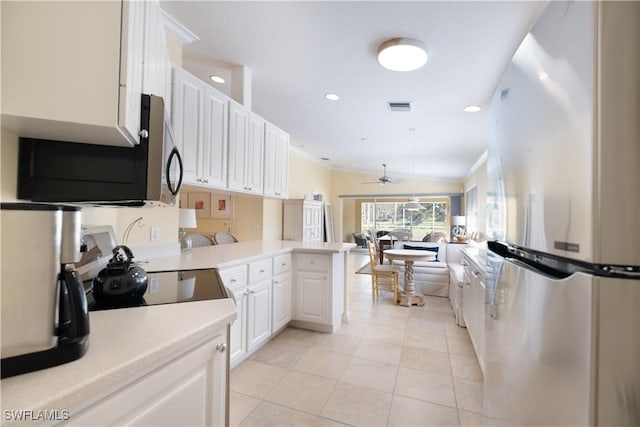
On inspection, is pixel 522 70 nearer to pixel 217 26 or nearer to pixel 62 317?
pixel 62 317

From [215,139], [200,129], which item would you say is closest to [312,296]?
[215,139]

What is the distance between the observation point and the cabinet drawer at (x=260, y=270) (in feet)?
7.85

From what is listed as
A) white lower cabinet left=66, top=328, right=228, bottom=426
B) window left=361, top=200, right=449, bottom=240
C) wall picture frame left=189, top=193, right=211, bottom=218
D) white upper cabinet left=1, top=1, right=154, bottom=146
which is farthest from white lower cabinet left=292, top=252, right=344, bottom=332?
window left=361, top=200, right=449, bottom=240

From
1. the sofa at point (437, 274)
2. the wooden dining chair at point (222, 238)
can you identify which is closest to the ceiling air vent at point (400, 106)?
the sofa at point (437, 274)

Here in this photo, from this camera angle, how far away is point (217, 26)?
2.03 m

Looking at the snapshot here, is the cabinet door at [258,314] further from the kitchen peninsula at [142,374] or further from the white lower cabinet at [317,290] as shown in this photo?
the kitchen peninsula at [142,374]

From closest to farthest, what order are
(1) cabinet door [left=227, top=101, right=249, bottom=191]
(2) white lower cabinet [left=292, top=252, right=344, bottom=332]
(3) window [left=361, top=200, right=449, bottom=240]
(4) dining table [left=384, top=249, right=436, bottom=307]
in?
(1) cabinet door [left=227, top=101, right=249, bottom=191]
(2) white lower cabinet [left=292, top=252, right=344, bottom=332]
(4) dining table [left=384, top=249, right=436, bottom=307]
(3) window [left=361, top=200, right=449, bottom=240]

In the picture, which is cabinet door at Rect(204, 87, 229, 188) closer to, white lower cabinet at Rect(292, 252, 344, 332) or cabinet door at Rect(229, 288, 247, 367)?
cabinet door at Rect(229, 288, 247, 367)

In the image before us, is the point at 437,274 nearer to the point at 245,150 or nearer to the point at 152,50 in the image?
the point at 245,150

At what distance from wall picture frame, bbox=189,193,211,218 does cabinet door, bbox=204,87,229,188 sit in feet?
13.4

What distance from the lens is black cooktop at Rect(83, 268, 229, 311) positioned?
1078mm

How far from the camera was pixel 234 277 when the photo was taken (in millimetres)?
2180

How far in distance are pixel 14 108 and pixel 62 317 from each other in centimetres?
57

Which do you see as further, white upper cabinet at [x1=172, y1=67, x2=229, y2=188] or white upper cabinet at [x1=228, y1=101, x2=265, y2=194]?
white upper cabinet at [x1=228, y1=101, x2=265, y2=194]
